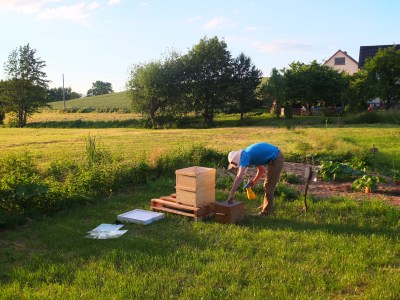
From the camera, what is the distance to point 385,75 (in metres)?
39.3

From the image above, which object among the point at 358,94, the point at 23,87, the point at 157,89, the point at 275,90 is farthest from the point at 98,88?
the point at 358,94

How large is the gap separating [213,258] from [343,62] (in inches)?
2714

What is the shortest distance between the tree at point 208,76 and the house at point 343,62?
30791 millimetres

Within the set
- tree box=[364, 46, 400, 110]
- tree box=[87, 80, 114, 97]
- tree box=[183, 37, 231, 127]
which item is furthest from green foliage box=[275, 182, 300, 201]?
tree box=[87, 80, 114, 97]

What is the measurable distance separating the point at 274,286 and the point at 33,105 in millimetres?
52157

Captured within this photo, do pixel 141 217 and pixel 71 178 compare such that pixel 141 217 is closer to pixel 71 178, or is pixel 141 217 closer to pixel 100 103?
pixel 71 178

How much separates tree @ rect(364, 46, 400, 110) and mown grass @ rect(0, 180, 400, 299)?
3530cm

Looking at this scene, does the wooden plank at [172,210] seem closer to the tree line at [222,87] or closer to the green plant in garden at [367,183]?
the green plant in garden at [367,183]

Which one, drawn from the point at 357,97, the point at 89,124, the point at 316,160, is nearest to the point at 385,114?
the point at 357,97

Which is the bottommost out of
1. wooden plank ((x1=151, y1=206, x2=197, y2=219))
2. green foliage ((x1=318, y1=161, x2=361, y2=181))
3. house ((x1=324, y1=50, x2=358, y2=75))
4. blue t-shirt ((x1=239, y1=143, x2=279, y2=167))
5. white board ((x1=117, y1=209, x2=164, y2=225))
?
white board ((x1=117, y1=209, x2=164, y2=225))

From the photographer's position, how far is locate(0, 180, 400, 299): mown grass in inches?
170

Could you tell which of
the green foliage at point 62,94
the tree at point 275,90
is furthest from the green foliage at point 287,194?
the green foliage at point 62,94

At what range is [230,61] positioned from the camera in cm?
4431

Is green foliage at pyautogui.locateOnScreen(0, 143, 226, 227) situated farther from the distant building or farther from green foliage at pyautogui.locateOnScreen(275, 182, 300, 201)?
the distant building
